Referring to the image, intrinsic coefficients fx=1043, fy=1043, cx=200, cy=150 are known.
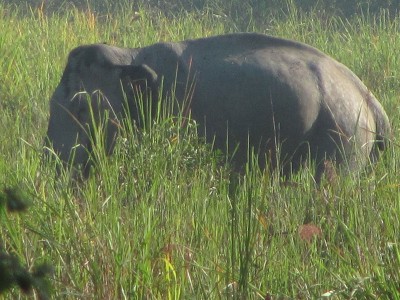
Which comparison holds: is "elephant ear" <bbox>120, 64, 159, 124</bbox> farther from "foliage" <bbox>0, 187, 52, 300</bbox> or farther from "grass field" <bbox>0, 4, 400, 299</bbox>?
"foliage" <bbox>0, 187, 52, 300</bbox>

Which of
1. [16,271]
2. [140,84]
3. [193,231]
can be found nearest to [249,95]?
[140,84]

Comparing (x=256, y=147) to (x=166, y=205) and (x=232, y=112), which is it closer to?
(x=232, y=112)

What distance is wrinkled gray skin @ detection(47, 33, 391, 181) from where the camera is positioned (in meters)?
6.10

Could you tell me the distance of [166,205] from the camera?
13.3 ft

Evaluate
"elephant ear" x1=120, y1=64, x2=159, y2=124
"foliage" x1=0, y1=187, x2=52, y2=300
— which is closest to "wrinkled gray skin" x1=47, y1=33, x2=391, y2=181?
"elephant ear" x1=120, y1=64, x2=159, y2=124

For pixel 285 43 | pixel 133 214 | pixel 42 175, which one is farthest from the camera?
pixel 285 43

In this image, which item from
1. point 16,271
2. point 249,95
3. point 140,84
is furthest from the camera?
point 249,95

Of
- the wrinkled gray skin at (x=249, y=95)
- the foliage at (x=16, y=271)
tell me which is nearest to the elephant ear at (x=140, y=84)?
the wrinkled gray skin at (x=249, y=95)

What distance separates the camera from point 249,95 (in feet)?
20.5

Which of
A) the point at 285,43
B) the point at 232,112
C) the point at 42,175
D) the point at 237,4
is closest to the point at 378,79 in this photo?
the point at 285,43

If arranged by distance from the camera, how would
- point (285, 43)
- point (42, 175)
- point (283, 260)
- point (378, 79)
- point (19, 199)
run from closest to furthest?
point (19, 199), point (283, 260), point (42, 175), point (285, 43), point (378, 79)

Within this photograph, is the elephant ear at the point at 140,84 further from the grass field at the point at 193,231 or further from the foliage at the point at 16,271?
the foliage at the point at 16,271

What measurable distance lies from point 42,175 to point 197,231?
878 millimetres

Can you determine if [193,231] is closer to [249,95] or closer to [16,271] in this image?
[16,271]
